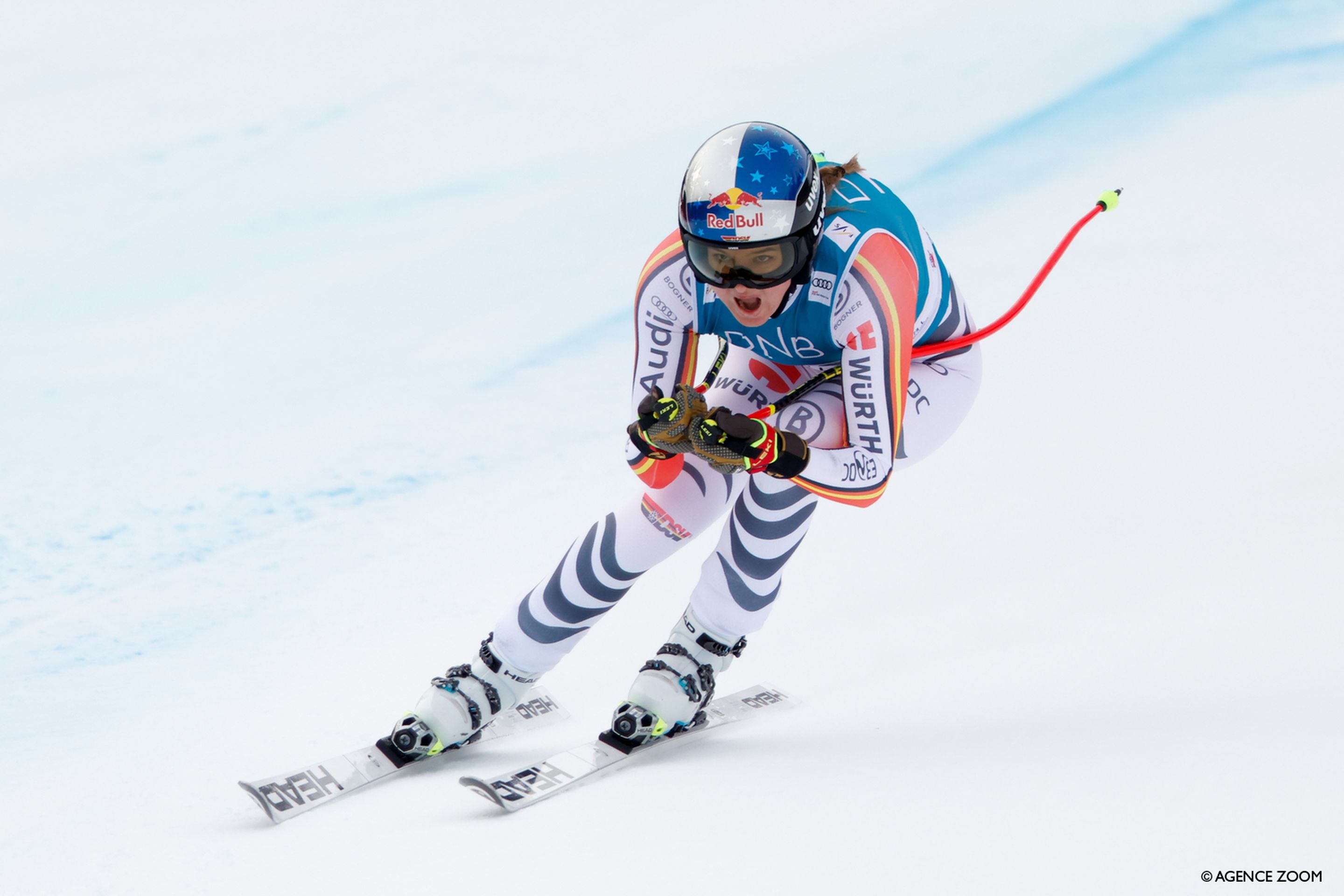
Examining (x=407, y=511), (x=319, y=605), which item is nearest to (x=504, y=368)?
(x=407, y=511)

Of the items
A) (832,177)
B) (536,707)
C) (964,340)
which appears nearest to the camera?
(832,177)

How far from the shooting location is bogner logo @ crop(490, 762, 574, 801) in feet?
9.64

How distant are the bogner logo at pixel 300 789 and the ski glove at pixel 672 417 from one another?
4.22 feet

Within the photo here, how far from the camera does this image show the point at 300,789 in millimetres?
3090

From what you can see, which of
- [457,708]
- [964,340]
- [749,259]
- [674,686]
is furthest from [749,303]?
[457,708]

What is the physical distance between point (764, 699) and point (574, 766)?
842mm

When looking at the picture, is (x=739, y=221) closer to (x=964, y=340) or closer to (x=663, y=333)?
(x=663, y=333)

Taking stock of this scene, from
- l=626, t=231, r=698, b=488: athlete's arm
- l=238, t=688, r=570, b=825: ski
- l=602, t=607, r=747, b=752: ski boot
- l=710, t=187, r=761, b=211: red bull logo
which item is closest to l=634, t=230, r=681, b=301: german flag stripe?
l=626, t=231, r=698, b=488: athlete's arm

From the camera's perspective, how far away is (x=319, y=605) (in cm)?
466

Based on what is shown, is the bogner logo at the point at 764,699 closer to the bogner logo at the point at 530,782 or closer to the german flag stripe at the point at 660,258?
the bogner logo at the point at 530,782

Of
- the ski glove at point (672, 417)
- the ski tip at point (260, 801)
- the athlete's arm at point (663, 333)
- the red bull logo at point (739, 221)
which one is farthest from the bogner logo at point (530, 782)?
the red bull logo at point (739, 221)

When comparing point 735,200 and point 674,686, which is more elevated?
point 735,200

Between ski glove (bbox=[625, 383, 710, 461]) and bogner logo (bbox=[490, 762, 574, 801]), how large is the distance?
0.93 m

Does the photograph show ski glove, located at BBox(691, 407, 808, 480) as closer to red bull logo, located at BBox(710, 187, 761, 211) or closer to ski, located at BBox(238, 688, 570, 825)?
red bull logo, located at BBox(710, 187, 761, 211)
